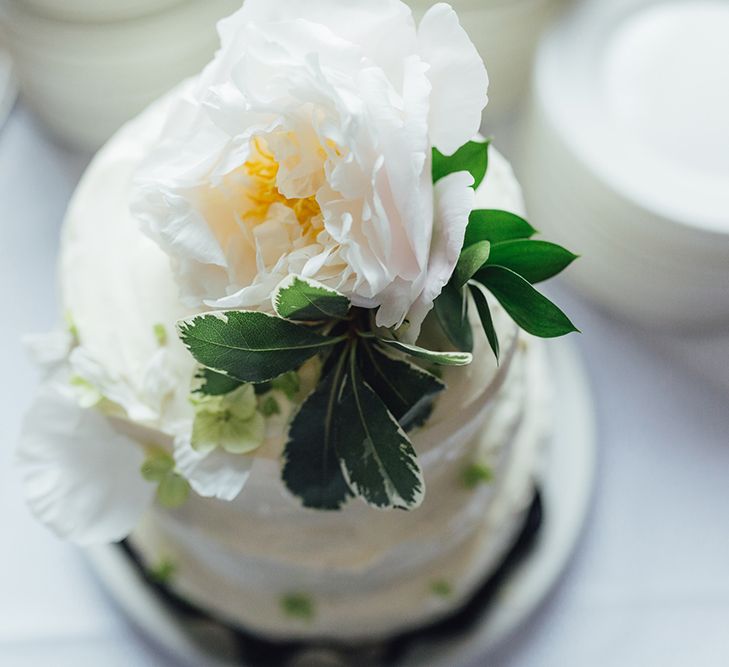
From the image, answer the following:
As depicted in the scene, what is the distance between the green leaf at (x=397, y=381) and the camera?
495 millimetres

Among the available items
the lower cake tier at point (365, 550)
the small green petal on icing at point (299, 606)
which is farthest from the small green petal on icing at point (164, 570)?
the small green petal on icing at point (299, 606)

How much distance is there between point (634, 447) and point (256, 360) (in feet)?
1.82

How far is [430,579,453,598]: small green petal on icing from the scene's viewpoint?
73 centimetres

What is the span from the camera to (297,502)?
58 centimetres

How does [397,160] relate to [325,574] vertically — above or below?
above

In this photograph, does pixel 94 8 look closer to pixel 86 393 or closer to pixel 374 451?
pixel 86 393

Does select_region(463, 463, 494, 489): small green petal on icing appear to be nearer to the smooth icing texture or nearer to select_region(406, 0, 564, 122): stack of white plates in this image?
the smooth icing texture

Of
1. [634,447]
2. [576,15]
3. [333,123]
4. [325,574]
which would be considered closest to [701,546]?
[634,447]

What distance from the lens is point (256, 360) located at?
46 cm

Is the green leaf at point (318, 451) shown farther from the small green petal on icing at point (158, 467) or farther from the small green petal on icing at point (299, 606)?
the small green petal on icing at point (299, 606)

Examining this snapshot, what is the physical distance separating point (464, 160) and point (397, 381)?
138 mm

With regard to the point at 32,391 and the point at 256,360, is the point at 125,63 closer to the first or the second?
the point at 32,391

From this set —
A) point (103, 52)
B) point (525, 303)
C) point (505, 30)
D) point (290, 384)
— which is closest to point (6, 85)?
point (103, 52)

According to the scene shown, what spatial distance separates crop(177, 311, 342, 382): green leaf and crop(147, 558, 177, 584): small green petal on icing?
357mm
